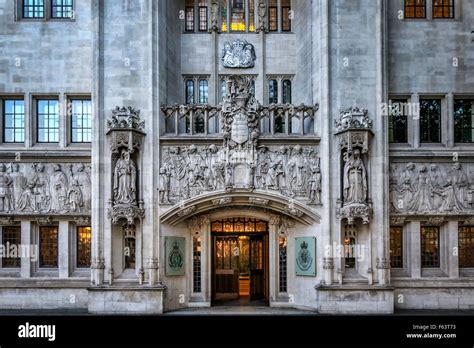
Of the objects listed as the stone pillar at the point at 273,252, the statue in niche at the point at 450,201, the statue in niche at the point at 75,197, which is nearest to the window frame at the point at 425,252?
the statue in niche at the point at 450,201

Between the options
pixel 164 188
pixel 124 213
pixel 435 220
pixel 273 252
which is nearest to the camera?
pixel 124 213

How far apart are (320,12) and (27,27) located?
1086 centimetres

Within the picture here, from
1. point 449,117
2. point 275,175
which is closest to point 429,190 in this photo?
point 449,117

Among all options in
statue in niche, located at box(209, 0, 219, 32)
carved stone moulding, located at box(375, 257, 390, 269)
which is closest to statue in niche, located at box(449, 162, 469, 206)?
carved stone moulding, located at box(375, 257, 390, 269)

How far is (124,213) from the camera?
1981 cm

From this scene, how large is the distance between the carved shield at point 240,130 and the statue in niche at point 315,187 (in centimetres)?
271

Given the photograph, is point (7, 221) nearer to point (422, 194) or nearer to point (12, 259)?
point (12, 259)

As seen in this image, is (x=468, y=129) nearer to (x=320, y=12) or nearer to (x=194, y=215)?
(x=320, y=12)

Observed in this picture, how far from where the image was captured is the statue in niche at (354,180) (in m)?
20.1

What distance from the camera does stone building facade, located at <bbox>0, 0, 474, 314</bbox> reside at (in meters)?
20.2

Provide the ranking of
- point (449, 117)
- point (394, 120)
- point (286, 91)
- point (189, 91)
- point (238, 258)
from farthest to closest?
point (238, 258), point (286, 91), point (189, 91), point (394, 120), point (449, 117)

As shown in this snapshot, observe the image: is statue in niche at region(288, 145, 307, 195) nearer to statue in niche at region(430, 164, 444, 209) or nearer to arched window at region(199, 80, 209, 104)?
arched window at region(199, 80, 209, 104)

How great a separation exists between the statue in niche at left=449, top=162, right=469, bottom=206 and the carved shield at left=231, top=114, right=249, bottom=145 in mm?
7615

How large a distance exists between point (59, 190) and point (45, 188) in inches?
21.7
